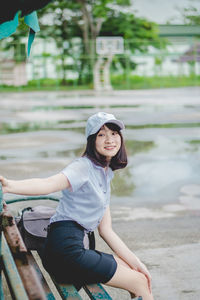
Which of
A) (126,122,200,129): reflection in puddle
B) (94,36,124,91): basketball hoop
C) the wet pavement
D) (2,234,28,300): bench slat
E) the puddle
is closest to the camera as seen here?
(2,234,28,300): bench slat

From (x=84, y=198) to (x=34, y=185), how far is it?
13.5 inches

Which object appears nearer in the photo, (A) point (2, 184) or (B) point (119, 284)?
(A) point (2, 184)

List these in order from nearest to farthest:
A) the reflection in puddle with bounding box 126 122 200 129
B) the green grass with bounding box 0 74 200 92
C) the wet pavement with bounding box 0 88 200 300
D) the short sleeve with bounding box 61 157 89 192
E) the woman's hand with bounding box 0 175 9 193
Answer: the woman's hand with bounding box 0 175 9 193
the short sleeve with bounding box 61 157 89 192
the wet pavement with bounding box 0 88 200 300
the reflection in puddle with bounding box 126 122 200 129
the green grass with bounding box 0 74 200 92

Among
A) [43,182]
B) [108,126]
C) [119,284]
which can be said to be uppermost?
[108,126]

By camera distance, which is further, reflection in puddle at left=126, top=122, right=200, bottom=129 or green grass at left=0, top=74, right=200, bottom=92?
green grass at left=0, top=74, right=200, bottom=92

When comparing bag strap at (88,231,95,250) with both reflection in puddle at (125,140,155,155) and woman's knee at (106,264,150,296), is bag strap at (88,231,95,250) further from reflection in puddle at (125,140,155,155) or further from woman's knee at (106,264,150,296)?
reflection in puddle at (125,140,155,155)

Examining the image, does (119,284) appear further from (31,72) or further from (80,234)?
(31,72)

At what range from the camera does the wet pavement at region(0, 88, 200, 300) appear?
159 inches

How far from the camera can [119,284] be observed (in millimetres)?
2527

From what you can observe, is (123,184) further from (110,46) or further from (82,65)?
(82,65)

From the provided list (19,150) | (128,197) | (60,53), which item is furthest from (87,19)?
(128,197)

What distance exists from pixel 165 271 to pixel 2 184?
1.94 m

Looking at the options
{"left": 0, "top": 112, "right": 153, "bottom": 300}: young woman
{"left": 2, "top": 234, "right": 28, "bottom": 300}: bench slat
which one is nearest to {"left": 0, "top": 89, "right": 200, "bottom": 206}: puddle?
{"left": 0, "top": 112, "right": 153, "bottom": 300}: young woman

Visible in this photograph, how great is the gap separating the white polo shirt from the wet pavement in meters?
1.02
